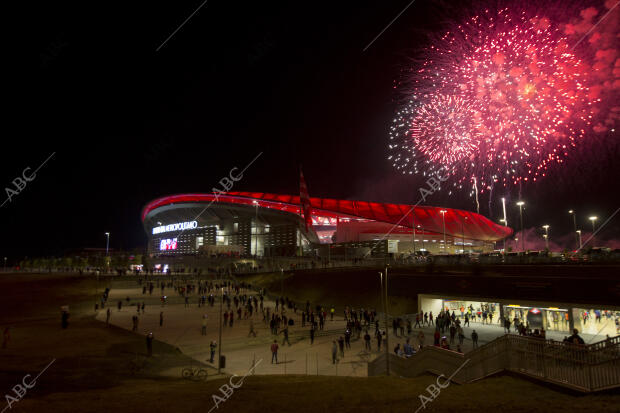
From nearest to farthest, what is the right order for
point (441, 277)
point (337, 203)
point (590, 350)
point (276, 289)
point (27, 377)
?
point (590, 350)
point (27, 377)
point (441, 277)
point (276, 289)
point (337, 203)

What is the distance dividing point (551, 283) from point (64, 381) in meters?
22.1

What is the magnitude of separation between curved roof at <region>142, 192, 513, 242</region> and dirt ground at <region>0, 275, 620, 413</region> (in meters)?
45.4

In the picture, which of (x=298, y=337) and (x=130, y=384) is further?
(x=298, y=337)

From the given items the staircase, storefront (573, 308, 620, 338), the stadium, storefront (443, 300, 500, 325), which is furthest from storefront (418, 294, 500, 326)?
the stadium

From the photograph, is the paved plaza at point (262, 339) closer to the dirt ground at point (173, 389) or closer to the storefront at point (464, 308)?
the storefront at point (464, 308)

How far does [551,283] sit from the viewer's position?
20.4 m

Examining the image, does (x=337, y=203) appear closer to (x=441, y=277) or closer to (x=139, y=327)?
(x=441, y=277)

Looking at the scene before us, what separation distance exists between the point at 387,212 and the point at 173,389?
5606 centimetres

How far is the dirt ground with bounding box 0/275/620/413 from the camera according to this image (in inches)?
292

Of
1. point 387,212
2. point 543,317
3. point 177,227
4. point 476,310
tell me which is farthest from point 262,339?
point 177,227

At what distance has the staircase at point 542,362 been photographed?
24.3 ft

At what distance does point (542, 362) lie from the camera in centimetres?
858

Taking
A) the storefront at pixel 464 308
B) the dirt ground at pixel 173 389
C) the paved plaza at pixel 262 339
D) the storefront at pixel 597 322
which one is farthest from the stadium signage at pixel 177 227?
the storefront at pixel 597 322

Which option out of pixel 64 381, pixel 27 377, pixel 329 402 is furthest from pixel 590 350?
pixel 27 377
